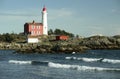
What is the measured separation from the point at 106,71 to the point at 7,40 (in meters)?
89.6

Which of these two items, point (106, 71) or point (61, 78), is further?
point (106, 71)

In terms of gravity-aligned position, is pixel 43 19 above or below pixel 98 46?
above

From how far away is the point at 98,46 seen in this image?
325 ft

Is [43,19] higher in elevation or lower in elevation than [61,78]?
higher

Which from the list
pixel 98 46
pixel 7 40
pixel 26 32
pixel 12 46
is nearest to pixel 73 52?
pixel 98 46

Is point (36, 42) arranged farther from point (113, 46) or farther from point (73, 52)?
point (73, 52)

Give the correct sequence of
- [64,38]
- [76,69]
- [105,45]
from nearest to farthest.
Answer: [76,69] < [105,45] < [64,38]

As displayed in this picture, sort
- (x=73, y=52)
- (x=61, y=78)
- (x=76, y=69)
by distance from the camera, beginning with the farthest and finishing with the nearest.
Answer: (x=73, y=52) < (x=76, y=69) < (x=61, y=78)

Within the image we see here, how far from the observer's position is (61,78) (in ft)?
83.8

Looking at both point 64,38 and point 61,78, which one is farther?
point 64,38

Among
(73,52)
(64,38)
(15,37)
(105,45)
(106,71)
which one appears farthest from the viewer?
(15,37)

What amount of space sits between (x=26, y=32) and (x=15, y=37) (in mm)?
5880

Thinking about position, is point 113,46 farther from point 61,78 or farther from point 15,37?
point 61,78

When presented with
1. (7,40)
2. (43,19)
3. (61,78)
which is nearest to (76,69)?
(61,78)
